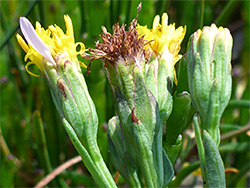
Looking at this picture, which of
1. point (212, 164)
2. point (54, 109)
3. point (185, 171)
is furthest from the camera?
point (54, 109)

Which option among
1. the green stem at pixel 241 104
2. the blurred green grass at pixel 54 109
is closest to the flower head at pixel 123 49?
the blurred green grass at pixel 54 109

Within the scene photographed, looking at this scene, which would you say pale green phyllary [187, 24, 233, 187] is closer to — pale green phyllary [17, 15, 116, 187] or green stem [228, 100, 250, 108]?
pale green phyllary [17, 15, 116, 187]

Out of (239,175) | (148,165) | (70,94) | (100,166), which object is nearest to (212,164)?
(148,165)

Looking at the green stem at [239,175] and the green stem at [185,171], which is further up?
the green stem at [185,171]

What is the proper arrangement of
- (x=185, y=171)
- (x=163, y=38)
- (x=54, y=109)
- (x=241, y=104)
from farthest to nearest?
(x=54, y=109) → (x=241, y=104) → (x=185, y=171) → (x=163, y=38)

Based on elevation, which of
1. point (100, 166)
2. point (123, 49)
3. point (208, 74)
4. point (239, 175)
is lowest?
point (239, 175)

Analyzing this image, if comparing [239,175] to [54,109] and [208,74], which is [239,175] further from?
[54,109]

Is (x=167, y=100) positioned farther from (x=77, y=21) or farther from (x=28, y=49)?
(x=77, y=21)

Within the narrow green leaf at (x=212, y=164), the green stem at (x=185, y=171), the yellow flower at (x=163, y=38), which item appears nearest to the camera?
the narrow green leaf at (x=212, y=164)

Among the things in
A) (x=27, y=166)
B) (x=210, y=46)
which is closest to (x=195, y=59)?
(x=210, y=46)

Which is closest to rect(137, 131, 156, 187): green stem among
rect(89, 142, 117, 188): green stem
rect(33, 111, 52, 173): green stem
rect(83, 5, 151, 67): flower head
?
rect(89, 142, 117, 188): green stem

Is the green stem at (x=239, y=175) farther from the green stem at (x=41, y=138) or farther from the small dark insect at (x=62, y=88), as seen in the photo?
the small dark insect at (x=62, y=88)
